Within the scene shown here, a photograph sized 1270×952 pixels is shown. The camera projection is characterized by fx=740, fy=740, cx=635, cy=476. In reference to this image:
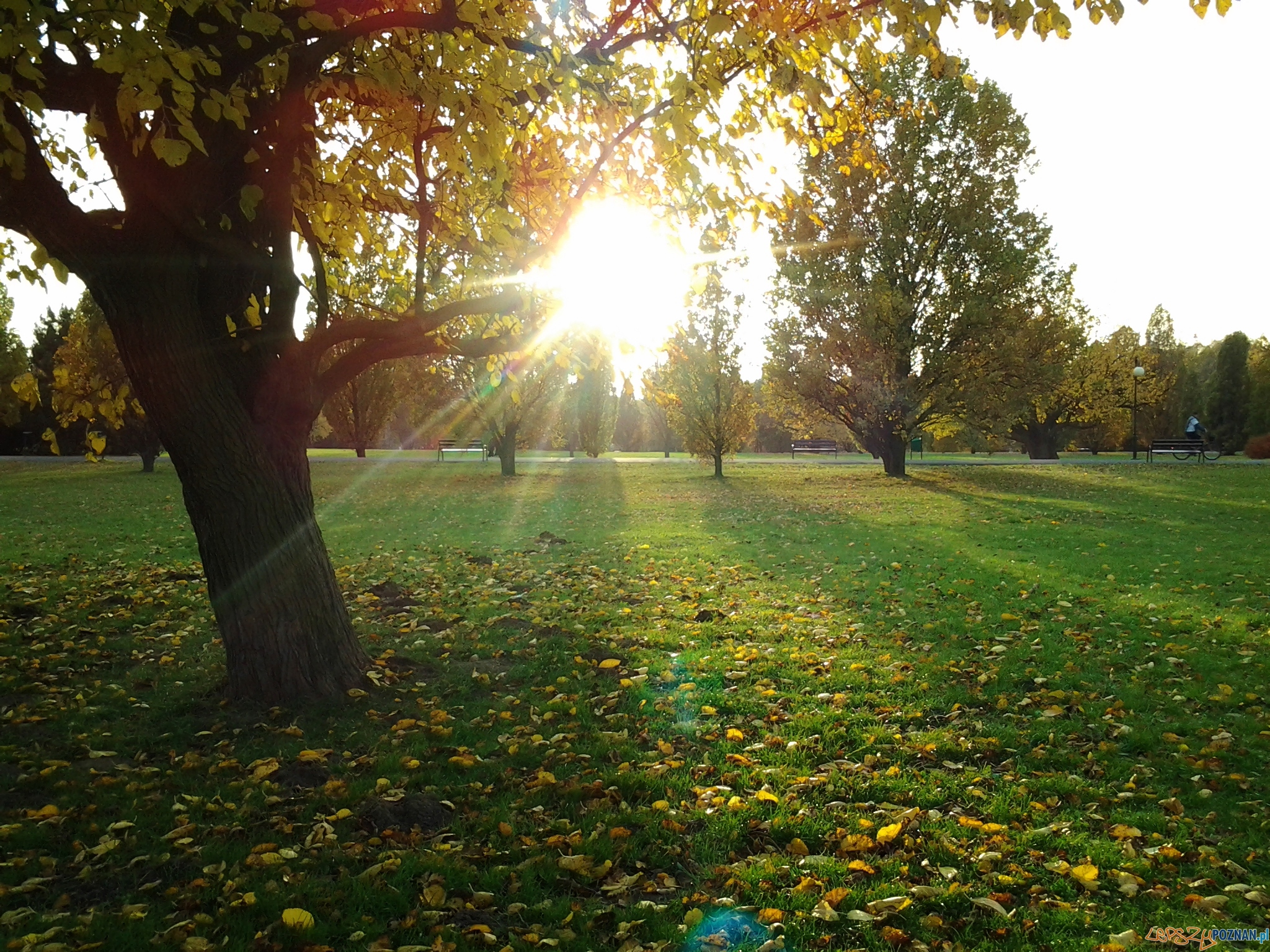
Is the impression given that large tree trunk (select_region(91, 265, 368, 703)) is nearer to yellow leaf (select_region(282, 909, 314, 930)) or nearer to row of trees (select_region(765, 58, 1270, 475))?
yellow leaf (select_region(282, 909, 314, 930))

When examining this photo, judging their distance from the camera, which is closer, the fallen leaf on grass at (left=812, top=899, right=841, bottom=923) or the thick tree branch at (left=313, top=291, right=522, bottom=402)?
the fallen leaf on grass at (left=812, top=899, right=841, bottom=923)

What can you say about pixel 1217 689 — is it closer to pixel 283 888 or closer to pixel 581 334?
pixel 581 334

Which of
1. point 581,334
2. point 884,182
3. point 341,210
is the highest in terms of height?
point 884,182

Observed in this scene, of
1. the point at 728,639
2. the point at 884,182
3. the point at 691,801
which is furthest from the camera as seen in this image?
the point at 884,182

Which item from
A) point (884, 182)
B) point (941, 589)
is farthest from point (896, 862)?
point (884, 182)

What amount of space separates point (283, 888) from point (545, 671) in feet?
9.43

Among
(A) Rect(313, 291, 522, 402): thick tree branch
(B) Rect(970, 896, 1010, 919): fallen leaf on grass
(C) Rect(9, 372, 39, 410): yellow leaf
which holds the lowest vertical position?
(B) Rect(970, 896, 1010, 919): fallen leaf on grass

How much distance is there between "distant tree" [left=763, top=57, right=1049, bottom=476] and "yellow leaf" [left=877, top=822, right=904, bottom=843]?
73.9 feet

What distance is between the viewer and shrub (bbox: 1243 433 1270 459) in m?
40.2

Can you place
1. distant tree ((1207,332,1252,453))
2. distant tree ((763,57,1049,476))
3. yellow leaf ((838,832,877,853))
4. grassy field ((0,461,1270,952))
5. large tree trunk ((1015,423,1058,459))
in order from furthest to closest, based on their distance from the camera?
distant tree ((1207,332,1252,453)), large tree trunk ((1015,423,1058,459)), distant tree ((763,57,1049,476)), yellow leaf ((838,832,877,853)), grassy field ((0,461,1270,952))

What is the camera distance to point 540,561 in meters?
10.7

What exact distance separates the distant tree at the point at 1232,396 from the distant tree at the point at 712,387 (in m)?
41.0

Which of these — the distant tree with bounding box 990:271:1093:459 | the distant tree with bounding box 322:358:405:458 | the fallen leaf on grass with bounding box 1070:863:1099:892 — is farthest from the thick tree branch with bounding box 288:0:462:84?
the distant tree with bounding box 322:358:405:458

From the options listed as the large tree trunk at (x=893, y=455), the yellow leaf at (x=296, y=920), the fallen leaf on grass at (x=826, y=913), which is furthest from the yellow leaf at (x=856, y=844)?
the large tree trunk at (x=893, y=455)
